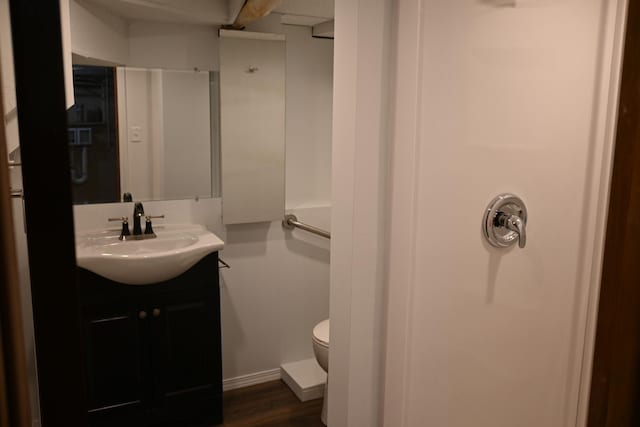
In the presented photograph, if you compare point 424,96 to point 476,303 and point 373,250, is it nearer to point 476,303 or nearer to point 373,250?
point 373,250

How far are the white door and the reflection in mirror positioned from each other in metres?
1.56

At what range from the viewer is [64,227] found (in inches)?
20.0

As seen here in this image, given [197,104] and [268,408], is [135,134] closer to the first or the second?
[197,104]

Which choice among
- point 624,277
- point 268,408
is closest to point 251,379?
point 268,408

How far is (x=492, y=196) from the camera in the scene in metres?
1.43

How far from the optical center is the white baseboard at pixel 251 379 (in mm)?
2988

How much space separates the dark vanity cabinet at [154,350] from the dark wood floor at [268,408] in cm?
15

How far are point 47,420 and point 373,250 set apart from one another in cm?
107

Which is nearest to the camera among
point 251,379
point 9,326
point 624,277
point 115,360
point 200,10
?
point 9,326

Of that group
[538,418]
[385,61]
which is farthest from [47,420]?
[538,418]

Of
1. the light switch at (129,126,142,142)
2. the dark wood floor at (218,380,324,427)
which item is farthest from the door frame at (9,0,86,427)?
the dark wood floor at (218,380,324,427)

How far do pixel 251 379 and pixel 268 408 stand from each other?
0.28 meters

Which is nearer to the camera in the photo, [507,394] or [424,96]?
[424,96]

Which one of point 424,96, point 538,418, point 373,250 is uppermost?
point 424,96
